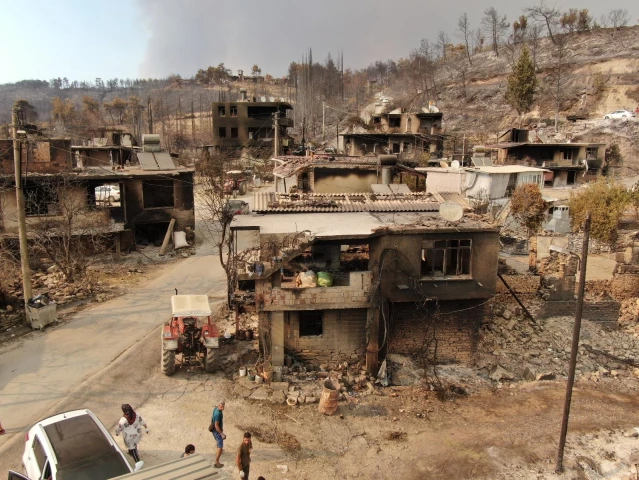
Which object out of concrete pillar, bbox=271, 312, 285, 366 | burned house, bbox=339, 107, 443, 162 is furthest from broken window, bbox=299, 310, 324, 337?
burned house, bbox=339, 107, 443, 162

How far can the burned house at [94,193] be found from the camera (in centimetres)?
2478

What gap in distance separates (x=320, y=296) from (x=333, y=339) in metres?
1.81

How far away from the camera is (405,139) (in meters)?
48.3

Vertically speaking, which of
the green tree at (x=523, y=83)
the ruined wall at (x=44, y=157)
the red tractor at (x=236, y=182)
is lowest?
the red tractor at (x=236, y=182)

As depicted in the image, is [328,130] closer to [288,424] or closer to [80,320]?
[80,320]

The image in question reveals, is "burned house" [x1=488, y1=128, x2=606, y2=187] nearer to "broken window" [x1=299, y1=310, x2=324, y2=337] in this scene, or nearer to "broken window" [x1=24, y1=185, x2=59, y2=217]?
"broken window" [x1=299, y1=310, x2=324, y2=337]

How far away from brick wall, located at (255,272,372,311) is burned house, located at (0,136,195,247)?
14452mm

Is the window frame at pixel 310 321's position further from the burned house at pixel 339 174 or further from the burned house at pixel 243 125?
the burned house at pixel 243 125

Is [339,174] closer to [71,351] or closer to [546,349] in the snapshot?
[546,349]

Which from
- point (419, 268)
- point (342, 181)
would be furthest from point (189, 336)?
point (342, 181)

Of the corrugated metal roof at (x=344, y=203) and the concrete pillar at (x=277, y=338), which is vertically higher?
the corrugated metal roof at (x=344, y=203)

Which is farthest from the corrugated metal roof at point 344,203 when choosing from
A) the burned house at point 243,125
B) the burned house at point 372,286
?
the burned house at point 243,125

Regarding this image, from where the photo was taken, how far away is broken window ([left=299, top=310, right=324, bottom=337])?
631 inches

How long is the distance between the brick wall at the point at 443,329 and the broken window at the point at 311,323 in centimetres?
243
